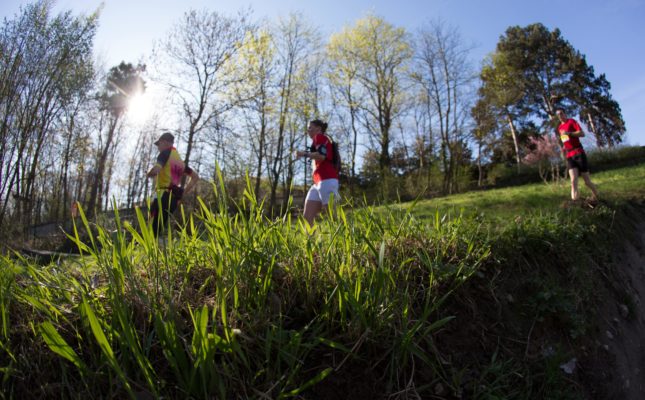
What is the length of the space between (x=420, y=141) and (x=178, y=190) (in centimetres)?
2542

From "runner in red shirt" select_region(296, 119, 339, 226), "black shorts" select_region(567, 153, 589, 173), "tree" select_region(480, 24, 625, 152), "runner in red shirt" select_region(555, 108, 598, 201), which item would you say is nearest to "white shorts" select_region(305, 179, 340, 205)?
"runner in red shirt" select_region(296, 119, 339, 226)

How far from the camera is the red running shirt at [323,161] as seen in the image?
468 cm

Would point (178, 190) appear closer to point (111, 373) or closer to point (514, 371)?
Answer: point (111, 373)

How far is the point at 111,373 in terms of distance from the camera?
1.07 m

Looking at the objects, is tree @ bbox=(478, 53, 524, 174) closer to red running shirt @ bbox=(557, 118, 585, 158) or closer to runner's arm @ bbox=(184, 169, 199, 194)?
red running shirt @ bbox=(557, 118, 585, 158)

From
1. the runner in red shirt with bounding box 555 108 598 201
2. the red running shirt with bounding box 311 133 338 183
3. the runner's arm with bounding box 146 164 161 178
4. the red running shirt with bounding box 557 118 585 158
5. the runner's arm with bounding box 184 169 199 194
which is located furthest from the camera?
the red running shirt with bounding box 557 118 585 158

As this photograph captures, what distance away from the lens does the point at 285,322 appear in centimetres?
142

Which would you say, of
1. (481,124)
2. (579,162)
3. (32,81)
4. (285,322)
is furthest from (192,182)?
(481,124)

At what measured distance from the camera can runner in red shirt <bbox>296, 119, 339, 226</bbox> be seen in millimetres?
4582

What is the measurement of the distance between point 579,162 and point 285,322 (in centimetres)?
706

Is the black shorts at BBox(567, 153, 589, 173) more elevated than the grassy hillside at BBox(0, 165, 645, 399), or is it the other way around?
the black shorts at BBox(567, 153, 589, 173)

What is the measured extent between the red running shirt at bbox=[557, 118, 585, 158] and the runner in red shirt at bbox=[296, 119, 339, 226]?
4938mm

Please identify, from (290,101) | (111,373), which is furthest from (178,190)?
(290,101)

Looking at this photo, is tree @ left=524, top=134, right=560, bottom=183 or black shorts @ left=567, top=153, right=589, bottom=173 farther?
tree @ left=524, top=134, right=560, bottom=183
